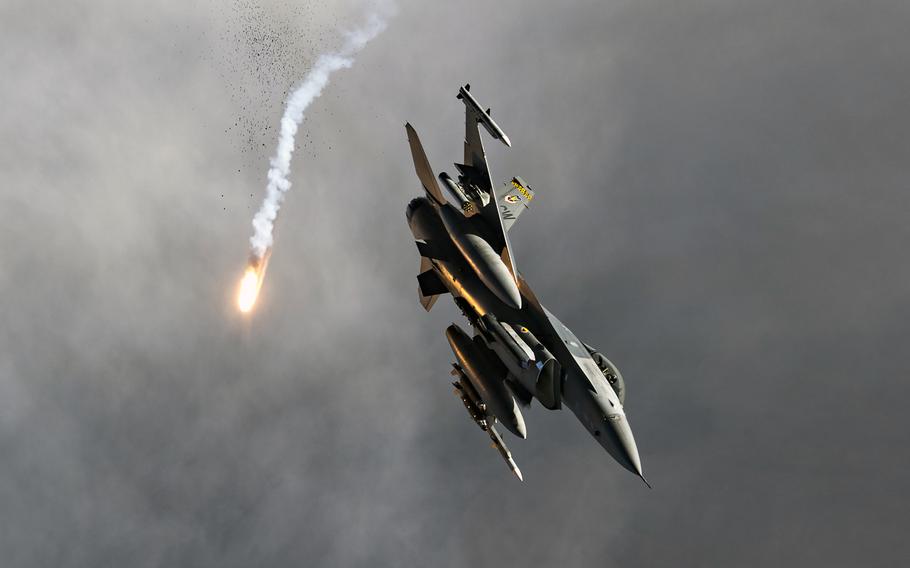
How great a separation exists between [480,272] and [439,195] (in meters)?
10.3

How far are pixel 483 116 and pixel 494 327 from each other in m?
13.4

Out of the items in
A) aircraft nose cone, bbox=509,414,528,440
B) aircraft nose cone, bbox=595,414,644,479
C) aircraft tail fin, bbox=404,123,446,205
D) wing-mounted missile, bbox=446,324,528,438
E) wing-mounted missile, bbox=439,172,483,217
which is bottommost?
aircraft nose cone, bbox=595,414,644,479

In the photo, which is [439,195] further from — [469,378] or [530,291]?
[469,378]

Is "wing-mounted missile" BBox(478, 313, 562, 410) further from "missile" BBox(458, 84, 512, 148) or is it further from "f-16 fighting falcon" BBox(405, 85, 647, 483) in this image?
"missile" BBox(458, 84, 512, 148)

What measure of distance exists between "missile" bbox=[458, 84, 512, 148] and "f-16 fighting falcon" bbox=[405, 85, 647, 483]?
62mm

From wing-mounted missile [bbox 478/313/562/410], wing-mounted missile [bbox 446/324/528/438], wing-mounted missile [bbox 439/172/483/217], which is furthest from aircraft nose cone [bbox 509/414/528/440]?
wing-mounted missile [bbox 439/172/483/217]

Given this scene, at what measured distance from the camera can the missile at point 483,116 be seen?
39.4m

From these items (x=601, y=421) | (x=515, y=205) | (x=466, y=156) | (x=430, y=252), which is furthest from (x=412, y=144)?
(x=601, y=421)

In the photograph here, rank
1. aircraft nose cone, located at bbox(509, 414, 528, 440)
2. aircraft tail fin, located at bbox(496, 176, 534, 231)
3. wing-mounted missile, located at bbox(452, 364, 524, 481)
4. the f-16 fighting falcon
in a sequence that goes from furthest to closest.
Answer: aircraft tail fin, located at bbox(496, 176, 534, 231) → wing-mounted missile, located at bbox(452, 364, 524, 481) → aircraft nose cone, located at bbox(509, 414, 528, 440) → the f-16 fighting falcon

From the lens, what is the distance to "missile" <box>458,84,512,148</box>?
39438 millimetres

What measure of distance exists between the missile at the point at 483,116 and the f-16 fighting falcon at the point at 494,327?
0.20 feet

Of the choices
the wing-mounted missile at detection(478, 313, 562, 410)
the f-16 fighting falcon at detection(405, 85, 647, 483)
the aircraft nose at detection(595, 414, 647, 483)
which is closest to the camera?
the aircraft nose at detection(595, 414, 647, 483)

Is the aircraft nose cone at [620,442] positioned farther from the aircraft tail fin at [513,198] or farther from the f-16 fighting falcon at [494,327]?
the aircraft tail fin at [513,198]

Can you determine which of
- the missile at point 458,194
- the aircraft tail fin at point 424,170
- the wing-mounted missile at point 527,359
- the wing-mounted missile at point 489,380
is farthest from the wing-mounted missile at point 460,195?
the wing-mounted missile at point 489,380
